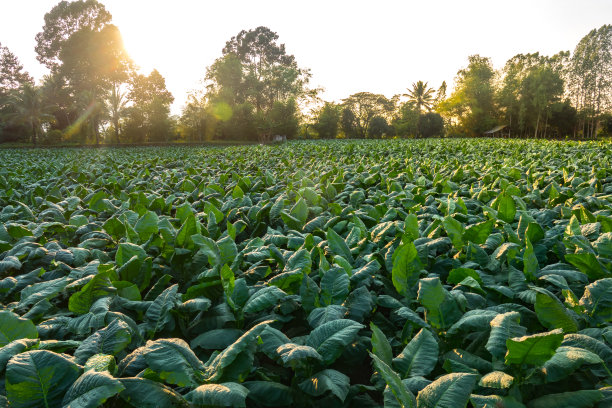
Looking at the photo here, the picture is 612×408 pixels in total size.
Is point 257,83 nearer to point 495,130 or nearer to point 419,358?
point 495,130

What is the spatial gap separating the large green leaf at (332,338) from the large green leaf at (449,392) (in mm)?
280

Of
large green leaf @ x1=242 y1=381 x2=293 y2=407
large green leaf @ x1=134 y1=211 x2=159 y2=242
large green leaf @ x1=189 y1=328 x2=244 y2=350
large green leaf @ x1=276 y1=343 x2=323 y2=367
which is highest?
large green leaf @ x1=134 y1=211 x2=159 y2=242

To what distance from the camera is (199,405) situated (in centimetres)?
96

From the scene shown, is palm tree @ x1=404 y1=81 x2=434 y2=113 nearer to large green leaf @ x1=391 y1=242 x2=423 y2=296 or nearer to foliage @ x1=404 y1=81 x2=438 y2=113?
foliage @ x1=404 y1=81 x2=438 y2=113

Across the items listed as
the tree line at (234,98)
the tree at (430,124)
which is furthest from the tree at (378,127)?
the tree at (430,124)

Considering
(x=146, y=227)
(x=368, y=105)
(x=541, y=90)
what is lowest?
(x=146, y=227)

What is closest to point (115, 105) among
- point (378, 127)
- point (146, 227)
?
point (378, 127)

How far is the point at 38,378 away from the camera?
3.17 ft

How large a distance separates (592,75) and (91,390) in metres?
67.5

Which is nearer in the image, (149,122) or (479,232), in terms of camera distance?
(479,232)

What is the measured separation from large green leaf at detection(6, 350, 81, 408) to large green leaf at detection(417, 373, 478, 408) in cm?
103

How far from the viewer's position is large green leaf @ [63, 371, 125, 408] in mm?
891

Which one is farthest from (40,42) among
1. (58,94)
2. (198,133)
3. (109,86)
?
(198,133)

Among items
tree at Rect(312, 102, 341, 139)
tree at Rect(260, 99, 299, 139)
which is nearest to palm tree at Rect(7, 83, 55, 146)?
tree at Rect(260, 99, 299, 139)
